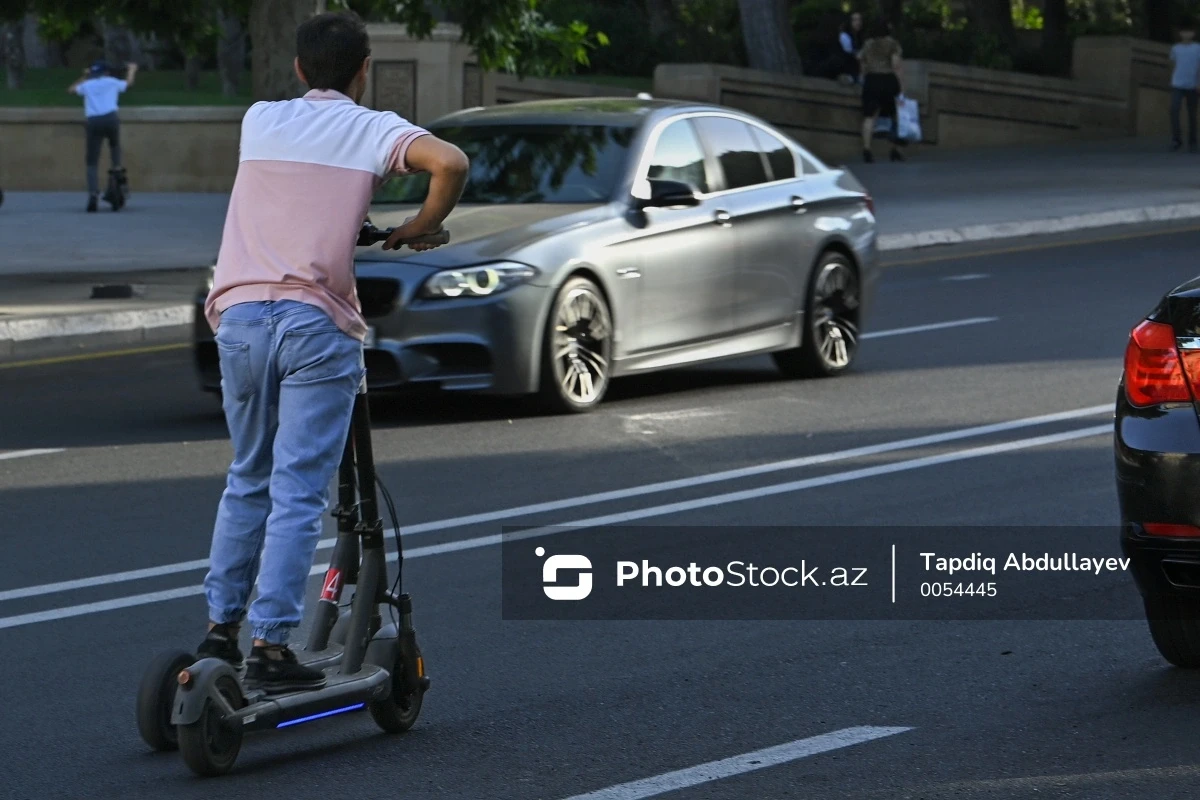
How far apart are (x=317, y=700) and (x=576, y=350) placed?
6.22 metres

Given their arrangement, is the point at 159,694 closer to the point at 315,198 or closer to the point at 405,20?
the point at 315,198

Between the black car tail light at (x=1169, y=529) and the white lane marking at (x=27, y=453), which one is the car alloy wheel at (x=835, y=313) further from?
the black car tail light at (x=1169, y=529)

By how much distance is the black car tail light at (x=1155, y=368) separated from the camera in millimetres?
5945

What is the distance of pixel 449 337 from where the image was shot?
11008 millimetres

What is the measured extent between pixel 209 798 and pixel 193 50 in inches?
647

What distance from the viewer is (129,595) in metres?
7.48

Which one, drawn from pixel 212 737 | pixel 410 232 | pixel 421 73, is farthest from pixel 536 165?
pixel 421 73

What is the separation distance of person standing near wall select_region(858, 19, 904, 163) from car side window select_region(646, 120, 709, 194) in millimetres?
20456

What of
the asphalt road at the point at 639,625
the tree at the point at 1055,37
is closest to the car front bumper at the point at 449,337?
the asphalt road at the point at 639,625

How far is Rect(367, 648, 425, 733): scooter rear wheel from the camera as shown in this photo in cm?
566

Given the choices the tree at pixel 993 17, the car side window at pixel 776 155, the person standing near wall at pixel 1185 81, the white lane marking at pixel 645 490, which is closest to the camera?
the white lane marking at pixel 645 490

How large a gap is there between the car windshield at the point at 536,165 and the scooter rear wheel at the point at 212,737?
22.9ft

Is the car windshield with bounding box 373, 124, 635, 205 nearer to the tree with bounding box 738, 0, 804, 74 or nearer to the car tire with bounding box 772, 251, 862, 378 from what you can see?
the car tire with bounding box 772, 251, 862, 378

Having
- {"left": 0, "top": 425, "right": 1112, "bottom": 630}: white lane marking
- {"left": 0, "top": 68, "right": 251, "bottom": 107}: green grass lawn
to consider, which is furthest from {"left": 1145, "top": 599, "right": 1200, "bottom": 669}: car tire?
{"left": 0, "top": 68, "right": 251, "bottom": 107}: green grass lawn
